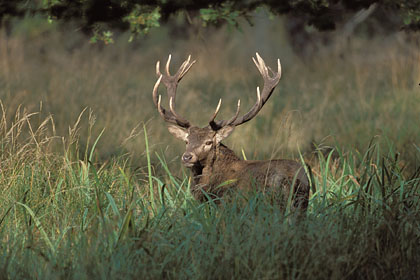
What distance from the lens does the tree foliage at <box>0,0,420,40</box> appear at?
676 centimetres

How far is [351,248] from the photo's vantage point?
14.0ft

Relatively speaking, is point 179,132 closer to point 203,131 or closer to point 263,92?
point 203,131

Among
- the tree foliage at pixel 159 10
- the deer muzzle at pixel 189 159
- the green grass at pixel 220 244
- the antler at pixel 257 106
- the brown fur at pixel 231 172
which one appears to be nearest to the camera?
the green grass at pixel 220 244

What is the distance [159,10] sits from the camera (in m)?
6.88

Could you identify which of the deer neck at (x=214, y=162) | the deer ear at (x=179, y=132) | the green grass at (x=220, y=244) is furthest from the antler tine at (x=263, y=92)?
the green grass at (x=220, y=244)

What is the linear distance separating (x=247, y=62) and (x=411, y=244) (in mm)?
13631

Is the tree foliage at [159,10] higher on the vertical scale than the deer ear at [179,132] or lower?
higher

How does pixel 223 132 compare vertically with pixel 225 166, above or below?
above

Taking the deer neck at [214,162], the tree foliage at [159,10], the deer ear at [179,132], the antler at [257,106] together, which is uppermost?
the tree foliage at [159,10]

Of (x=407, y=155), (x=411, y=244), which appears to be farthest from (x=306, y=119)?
(x=411, y=244)

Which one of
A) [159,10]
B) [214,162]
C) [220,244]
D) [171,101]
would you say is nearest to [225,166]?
[214,162]

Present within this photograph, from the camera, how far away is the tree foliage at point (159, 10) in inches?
266

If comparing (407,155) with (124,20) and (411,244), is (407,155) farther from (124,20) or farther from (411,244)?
(411,244)

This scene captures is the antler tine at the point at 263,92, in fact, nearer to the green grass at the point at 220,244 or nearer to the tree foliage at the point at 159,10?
the tree foliage at the point at 159,10
